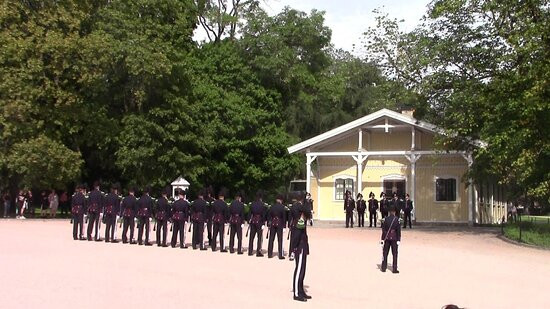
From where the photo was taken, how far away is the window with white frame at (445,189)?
36.8m

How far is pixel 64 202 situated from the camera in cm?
4041

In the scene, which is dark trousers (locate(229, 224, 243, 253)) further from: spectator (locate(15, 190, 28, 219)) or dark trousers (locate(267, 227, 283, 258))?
spectator (locate(15, 190, 28, 219))

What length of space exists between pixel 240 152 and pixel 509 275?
32.5m

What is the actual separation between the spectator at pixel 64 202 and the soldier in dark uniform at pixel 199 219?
21943 mm

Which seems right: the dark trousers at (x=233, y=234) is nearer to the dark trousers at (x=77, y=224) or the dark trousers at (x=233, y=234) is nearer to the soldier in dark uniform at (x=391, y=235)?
the soldier in dark uniform at (x=391, y=235)

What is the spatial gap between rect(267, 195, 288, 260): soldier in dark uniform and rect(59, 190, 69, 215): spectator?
24507 mm

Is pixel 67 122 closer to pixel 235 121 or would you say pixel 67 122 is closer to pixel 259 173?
pixel 235 121

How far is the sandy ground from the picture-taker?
11.4 m

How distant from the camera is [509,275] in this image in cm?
1599

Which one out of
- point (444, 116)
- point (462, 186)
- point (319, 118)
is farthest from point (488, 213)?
point (319, 118)

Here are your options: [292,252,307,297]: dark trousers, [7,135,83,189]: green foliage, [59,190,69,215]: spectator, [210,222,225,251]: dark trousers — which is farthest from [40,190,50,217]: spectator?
[292,252,307,297]: dark trousers

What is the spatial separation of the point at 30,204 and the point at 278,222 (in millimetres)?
26030

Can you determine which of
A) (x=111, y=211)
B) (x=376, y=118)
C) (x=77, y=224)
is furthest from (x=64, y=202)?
(x=111, y=211)

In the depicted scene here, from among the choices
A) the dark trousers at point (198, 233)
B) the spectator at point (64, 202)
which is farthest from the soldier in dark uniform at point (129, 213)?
the spectator at point (64, 202)
